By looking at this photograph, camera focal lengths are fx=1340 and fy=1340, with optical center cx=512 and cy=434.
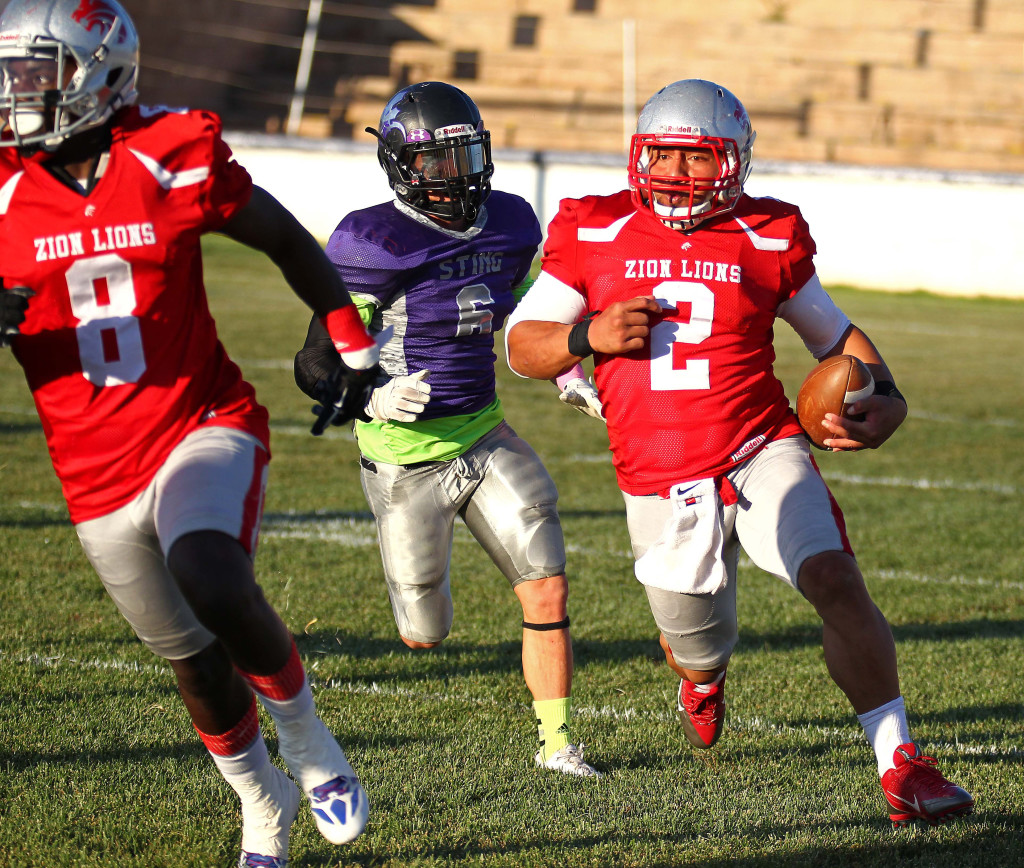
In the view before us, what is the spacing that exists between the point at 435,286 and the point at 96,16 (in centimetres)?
153

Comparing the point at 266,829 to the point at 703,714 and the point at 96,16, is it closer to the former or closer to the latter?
the point at 703,714

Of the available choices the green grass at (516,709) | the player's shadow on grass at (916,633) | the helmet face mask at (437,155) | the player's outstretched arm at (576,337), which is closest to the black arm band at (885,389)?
the player's outstretched arm at (576,337)

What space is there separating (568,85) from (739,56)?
3.28 m

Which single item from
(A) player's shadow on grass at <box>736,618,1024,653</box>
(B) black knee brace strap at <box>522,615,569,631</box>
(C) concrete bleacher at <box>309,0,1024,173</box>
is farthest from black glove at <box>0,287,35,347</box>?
(C) concrete bleacher at <box>309,0,1024,173</box>

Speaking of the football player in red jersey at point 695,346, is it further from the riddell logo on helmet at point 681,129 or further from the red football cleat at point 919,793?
the red football cleat at point 919,793

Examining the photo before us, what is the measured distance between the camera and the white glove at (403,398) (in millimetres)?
3906

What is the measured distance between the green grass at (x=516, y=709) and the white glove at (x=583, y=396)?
1.02 m

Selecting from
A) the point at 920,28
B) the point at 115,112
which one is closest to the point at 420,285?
the point at 115,112

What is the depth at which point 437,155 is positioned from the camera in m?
4.20

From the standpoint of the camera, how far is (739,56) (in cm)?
2508

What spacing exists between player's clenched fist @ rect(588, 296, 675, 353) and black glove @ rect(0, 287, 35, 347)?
1453 millimetres

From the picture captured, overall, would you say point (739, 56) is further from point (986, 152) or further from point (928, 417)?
point (928, 417)

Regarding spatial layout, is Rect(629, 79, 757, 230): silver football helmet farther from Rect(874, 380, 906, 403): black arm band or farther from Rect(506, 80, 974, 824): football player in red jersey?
Rect(874, 380, 906, 403): black arm band

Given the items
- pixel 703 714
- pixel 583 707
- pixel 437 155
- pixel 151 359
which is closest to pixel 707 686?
pixel 703 714
